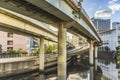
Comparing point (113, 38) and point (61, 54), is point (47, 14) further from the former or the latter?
point (113, 38)

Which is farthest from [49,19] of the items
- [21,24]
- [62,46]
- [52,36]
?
[52,36]

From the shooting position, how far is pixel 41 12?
22.9m

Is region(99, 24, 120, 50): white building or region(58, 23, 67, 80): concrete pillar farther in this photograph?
region(99, 24, 120, 50): white building

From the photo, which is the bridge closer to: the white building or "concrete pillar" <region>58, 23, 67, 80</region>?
"concrete pillar" <region>58, 23, 67, 80</region>

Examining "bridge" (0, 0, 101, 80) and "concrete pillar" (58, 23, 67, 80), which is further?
"concrete pillar" (58, 23, 67, 80)

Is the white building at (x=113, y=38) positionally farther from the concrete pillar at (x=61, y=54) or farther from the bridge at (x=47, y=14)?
the concrete pillar at (x=61, y=54)

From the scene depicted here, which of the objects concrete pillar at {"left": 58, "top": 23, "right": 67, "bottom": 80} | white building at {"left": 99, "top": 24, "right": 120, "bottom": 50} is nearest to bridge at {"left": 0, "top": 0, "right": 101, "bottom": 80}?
concrete pillar at {"left": 58, "top": 23, "right": 67, "bottom": 80}

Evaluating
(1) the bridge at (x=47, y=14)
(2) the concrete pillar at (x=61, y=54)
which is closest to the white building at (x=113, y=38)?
(1) the bridge at (x=47, y=14)

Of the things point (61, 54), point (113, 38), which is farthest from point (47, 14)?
point (113, 38)

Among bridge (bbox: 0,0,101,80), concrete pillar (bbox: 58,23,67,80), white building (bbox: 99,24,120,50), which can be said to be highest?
Result: white building (bbox: 99,24,120,50)

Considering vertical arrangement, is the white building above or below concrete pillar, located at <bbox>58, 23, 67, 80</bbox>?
above

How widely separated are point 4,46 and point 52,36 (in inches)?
1736

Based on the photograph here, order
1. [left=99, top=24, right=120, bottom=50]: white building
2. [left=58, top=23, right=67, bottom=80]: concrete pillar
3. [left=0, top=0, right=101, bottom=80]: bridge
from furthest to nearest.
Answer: [left=99, top=24, right=120, bottom=50]: white building → [left=58, top=23, right=67, bottom=80]: concrete pillar → [left=0, top=0, right=101, bottom=80]: bridge

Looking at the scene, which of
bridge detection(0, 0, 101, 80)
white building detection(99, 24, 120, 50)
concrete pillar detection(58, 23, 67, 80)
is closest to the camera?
bridge detection(0, 0, 101, 80)
